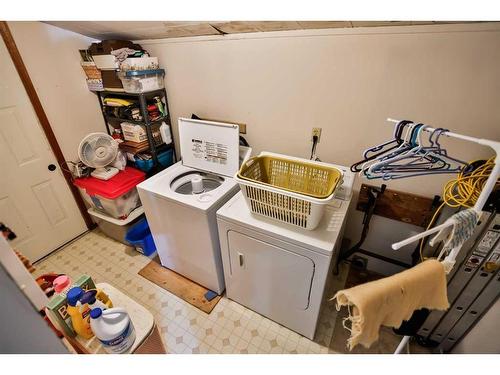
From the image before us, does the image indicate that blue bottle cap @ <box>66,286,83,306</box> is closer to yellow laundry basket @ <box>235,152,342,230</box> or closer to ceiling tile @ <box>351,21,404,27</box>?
yellow laundry basket @ <box>235,152,342,230</box>

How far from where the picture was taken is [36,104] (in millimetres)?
1933

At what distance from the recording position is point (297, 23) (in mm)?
1369

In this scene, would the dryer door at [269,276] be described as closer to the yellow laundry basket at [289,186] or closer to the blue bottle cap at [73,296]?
the yellow laundry basket at [289,186]

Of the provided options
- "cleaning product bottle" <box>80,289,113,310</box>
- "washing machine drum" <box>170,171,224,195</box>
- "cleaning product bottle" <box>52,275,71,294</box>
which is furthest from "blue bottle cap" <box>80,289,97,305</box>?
"washing machine drum" <box>170,171,224,195</box>

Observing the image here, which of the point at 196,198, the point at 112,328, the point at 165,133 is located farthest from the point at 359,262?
the point at 165,133

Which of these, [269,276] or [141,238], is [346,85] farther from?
[141,238]

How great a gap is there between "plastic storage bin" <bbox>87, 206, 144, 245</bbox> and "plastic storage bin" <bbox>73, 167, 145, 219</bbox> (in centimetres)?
4

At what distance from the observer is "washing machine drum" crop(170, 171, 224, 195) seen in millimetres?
1769

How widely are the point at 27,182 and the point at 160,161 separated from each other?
1117 mm

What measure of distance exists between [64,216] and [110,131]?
39.4 inches

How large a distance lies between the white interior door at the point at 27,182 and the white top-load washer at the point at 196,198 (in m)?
1.14

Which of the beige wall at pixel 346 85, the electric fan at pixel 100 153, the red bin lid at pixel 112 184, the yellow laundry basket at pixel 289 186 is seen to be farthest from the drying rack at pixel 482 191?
the electric fan at pixel 100 153

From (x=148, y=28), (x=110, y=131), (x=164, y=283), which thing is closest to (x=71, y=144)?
(x=110, y=131)

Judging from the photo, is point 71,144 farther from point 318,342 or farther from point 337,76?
point 318,342
